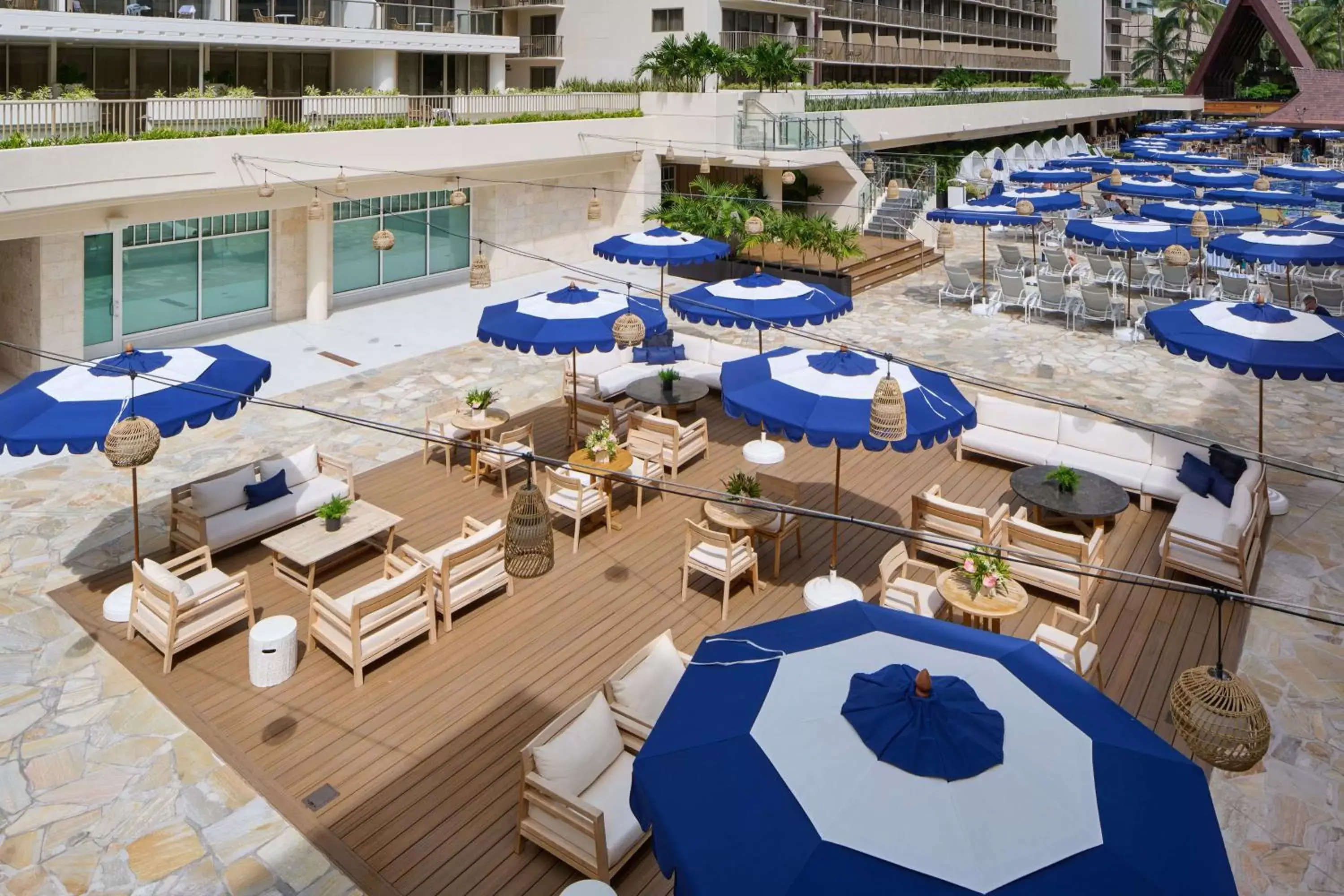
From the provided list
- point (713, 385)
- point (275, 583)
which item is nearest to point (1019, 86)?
point (713, 385)

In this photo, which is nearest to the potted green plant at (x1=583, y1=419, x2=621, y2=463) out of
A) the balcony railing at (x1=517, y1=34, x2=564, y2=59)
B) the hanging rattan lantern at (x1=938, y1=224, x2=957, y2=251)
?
the hanging rattan lantern at (x1=938, y1=224, x2=957, y2=251)

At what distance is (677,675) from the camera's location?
7770 mm

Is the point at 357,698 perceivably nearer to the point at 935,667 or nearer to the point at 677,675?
the point at 677,675

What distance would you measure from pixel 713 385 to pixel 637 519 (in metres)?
4.68

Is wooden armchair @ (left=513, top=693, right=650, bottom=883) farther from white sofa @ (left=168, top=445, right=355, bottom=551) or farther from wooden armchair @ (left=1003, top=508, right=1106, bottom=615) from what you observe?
white sofa @ (left=168, top=445, right=355, bottom=551)

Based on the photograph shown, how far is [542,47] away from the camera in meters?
38.4

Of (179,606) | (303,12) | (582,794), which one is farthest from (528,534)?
(303,12)

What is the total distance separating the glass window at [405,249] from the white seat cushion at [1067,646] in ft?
64.0

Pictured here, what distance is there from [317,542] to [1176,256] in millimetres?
16085

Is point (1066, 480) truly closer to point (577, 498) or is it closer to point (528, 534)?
point (577, 498)

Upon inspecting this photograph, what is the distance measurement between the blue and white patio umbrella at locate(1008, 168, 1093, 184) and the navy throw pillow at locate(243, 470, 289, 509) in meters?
25.8

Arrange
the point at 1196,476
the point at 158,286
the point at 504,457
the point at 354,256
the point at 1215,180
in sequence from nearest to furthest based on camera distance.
Result: the point at 1196,476 → the point at 504,457 → the point at 158,286 → the point at 354,256 → the point at 1215,180

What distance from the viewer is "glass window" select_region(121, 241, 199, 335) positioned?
18.9 meters

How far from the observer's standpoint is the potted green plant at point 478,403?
1335 centimetres
